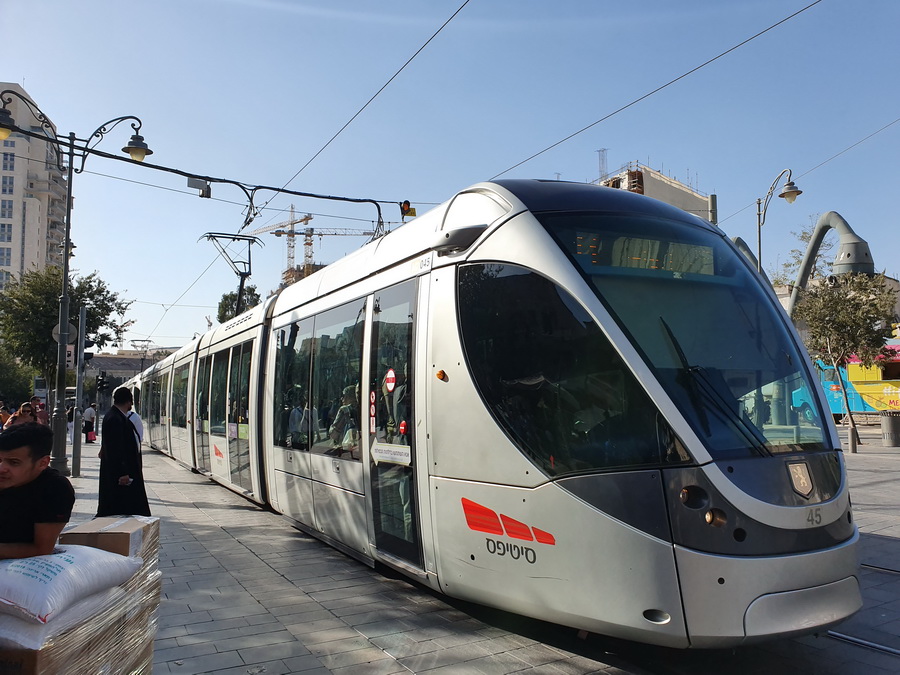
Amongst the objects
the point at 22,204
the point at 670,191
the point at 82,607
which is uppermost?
the point at 22,204

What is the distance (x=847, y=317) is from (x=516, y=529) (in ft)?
64.9

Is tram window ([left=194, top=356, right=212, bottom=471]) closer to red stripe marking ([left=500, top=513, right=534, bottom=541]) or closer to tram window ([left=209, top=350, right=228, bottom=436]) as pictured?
tram window ([left=209, top=350, right=228, bottom=436])

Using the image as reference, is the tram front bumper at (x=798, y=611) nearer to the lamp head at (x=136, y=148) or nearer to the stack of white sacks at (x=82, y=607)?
the stack of white sacks at (x=82, y=607)

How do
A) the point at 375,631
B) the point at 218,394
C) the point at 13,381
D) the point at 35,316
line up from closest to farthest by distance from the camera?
the point at 375,631
the point at 218,394
the point at 35,316
the point at 13,381

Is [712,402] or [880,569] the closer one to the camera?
[712,402]

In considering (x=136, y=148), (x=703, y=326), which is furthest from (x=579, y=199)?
(x=136, y=148)

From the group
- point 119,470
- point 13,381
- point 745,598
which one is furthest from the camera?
point 13,381

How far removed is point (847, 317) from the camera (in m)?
20.8

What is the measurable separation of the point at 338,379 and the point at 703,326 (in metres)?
3.75

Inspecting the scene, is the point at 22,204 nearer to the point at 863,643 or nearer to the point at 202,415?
the point at 202,415

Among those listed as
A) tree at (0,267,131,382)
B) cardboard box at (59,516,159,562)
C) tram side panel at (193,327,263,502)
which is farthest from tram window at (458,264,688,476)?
tree at (0,267,131,382)

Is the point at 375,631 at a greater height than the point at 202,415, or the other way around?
the point at 202,415

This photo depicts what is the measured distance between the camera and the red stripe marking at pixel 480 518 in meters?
4.65

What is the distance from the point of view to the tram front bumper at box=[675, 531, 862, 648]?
3.74 metres
